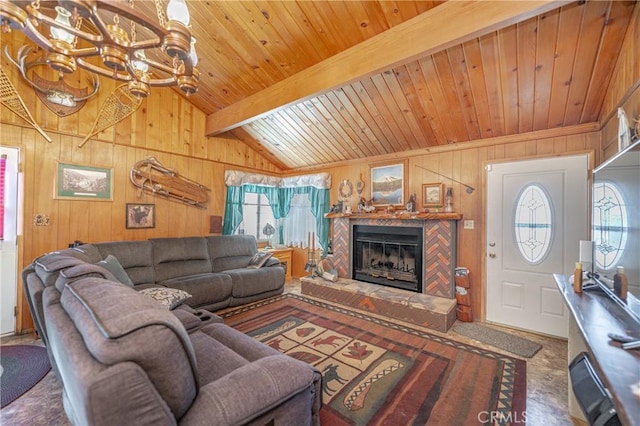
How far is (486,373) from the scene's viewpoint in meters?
2.24

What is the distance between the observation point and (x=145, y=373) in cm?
81

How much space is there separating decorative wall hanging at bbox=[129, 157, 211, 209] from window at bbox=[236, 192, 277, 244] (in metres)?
0.96

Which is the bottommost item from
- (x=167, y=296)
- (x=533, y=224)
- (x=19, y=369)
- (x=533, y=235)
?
(x=19, y=369)

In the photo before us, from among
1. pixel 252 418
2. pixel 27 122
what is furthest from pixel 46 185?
pixel 252 418

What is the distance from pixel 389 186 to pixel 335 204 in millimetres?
1062

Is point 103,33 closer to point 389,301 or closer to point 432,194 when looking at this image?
point 389,301

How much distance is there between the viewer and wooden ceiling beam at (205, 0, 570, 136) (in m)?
1.78

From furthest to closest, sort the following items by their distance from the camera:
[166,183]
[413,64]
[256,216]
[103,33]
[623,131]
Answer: [256,216] → [166,183] → [413,64] → [623,131] → [103,33]

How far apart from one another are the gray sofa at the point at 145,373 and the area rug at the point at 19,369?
4.73ft

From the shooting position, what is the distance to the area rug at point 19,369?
6.46ft

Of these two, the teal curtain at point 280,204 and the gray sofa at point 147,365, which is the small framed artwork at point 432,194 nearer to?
the teal curtain at point 280,204

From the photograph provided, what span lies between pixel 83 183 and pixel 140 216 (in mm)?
748
